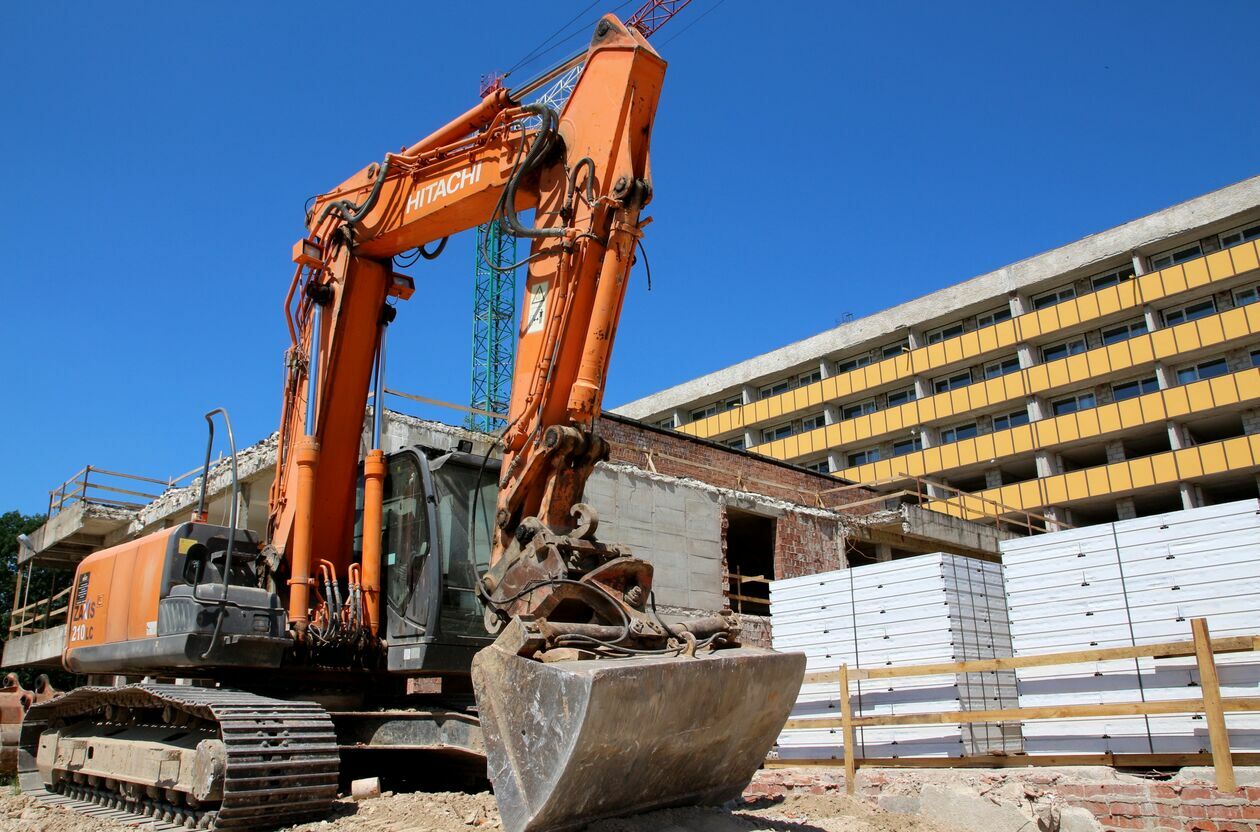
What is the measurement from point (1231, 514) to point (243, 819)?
8.55 metres

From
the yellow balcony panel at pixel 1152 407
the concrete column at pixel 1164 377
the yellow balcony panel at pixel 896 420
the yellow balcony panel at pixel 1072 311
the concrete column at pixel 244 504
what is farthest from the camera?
the yellow balcony panel at pixel 896 420

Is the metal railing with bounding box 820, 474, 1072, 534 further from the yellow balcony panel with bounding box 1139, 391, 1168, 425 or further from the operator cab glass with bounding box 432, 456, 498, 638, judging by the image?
the operator cab glass with bounding box 432, 456, 498, 638

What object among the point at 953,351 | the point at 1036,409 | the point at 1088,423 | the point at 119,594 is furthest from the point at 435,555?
the point at 953,351

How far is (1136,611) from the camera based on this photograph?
374 inches

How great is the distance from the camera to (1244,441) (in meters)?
35.2

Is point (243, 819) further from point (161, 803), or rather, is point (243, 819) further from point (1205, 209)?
point (1205, 209)

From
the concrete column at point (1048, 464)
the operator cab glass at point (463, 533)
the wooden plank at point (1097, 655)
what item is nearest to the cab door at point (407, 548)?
the operator cab glass at point (463, 533)

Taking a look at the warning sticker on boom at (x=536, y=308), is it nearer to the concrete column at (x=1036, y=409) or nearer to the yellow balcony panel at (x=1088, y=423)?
the yellow balcony panel at (x=1088, y=423)

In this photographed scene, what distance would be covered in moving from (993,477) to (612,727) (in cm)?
4119

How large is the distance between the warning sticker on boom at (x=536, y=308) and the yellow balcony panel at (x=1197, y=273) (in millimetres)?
36371

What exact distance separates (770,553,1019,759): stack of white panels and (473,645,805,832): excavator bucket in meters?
4.81

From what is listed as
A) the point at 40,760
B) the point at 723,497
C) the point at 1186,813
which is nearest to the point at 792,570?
the point at 723,497

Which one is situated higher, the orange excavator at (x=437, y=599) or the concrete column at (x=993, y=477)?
the concrete column at (x=993, y=477)

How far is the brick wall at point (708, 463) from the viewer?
21.4 m
